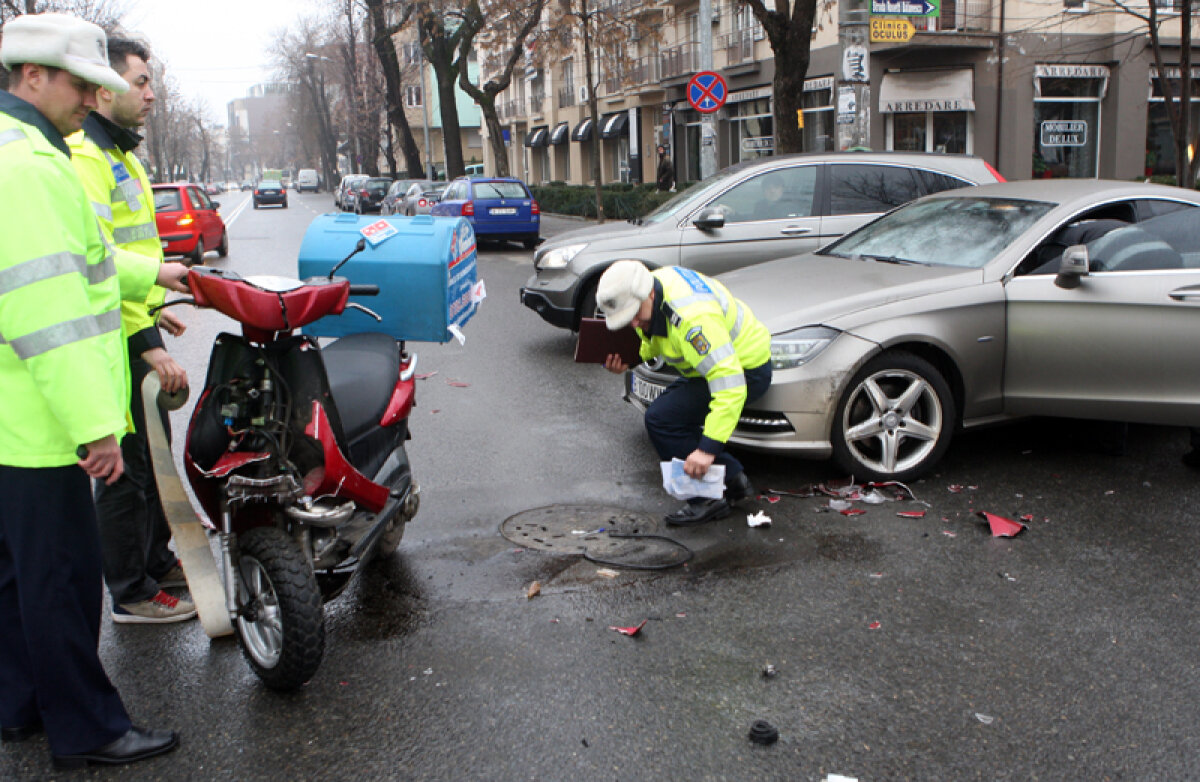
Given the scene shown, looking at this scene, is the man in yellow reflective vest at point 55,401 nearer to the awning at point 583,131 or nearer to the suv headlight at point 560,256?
the suv headlight at point 560,256

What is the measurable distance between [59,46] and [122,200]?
1140 mm

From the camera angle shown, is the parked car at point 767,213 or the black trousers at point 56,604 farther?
the parked car at point 767,213

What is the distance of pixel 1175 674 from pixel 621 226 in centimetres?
708

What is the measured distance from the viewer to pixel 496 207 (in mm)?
21734

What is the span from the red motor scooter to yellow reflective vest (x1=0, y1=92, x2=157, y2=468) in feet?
1.91

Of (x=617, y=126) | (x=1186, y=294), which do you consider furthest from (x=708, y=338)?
(x=617, y=126)

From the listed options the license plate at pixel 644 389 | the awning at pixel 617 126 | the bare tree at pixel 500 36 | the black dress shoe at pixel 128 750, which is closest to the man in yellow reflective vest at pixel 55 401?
the black dress shoe at pixel 128 750

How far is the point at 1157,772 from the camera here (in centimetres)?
285

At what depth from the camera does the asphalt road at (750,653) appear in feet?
9.77

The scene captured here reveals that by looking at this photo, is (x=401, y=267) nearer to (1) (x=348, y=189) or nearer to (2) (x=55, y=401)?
(2) (x=55, y=401)

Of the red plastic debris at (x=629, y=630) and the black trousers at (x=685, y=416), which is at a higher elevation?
the black trousers at (x=685, y=416)

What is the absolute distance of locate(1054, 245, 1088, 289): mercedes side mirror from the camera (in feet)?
16.9

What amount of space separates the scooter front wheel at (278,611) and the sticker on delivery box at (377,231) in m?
1.57

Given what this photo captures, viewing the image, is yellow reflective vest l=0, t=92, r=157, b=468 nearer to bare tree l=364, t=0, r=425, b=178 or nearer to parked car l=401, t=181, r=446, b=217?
parked car l=401, t=181, r=446, b=217
